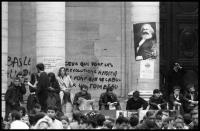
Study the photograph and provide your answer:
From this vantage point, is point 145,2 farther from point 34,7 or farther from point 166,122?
point 166,122

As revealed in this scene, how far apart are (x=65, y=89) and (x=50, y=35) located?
2122 millimetres

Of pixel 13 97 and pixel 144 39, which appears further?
pixel 144 39

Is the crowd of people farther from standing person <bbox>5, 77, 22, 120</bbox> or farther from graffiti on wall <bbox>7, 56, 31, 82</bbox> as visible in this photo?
graffiti on wall <bbox>7, 56, 31, 82</bbox>

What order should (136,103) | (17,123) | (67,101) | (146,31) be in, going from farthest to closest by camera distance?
(67,101) < (136,103) < (146,31) < (17,123)

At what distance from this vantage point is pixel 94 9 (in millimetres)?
40969

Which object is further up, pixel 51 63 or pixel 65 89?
pixel 51 63

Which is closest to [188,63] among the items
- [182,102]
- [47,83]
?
[182,102]

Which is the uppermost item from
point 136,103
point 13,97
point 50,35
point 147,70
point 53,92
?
point 50,35

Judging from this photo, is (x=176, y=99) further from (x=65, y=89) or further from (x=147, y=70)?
(x=65, y=89)

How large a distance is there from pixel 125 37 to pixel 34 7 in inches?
154

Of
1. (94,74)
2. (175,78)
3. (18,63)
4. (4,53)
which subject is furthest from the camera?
(94,74)

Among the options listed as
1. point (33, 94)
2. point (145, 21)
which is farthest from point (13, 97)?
point (145, 21)

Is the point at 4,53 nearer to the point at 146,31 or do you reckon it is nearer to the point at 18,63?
the point at 18,63

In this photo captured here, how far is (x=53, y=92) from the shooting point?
33812mm
